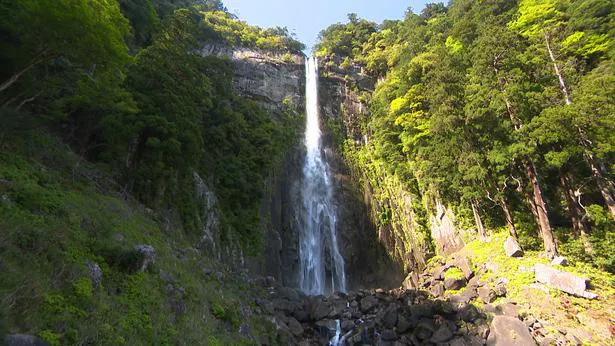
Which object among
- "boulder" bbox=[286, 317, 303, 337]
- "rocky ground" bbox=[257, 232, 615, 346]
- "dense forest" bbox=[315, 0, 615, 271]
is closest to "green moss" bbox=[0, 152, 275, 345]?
"boulder" bbox=[286, 317, 303, 337]

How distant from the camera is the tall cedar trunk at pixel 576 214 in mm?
15338

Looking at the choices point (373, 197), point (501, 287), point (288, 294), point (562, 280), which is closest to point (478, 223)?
point (501, 287)

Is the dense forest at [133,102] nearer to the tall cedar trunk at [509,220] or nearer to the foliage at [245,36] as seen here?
the tall cedar trunk at [509,220]

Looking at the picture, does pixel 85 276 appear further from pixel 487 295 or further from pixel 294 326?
pixel 487 295

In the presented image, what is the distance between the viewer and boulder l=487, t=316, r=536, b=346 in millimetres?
11945

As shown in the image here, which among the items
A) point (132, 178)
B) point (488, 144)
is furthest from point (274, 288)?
point (488, 144)

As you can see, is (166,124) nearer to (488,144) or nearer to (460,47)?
(488,144)

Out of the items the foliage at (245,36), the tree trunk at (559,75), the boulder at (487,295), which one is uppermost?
the foliage at (245,36)

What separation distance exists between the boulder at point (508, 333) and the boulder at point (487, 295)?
6.80 feet

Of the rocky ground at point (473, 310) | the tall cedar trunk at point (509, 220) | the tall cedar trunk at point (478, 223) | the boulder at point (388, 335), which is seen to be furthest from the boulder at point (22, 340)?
the tall cedar trunk at point (478, 223)

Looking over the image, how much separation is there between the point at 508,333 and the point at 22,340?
14.1 metres

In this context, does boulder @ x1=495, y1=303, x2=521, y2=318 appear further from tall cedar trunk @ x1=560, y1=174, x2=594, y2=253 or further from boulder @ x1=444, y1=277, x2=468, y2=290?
tall cedar trunk @ x1=560, y1=174, x2=594, y2=253

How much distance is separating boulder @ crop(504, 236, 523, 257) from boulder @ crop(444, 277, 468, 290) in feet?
8.38

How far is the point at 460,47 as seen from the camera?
80.9 ft
